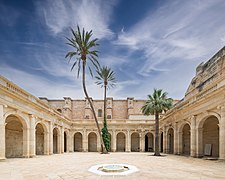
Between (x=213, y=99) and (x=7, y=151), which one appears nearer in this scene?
(x=213, y=99)

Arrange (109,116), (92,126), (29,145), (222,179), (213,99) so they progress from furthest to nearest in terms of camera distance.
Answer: (109,116), (92,126), (29,145), (213,99), (222,179)

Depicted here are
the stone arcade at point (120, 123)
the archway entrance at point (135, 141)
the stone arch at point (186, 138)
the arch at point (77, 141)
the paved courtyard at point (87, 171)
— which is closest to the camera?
the paved courtyard at point (87, 171)

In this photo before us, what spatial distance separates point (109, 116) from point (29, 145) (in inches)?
939

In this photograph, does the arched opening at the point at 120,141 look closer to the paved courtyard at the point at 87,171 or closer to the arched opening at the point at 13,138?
the arched opening at the point at 13,138

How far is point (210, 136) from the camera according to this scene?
743 inches

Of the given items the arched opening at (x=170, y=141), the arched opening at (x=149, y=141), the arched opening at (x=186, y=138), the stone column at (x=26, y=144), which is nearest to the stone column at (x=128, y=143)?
the arched opening at (x=149, y=141)

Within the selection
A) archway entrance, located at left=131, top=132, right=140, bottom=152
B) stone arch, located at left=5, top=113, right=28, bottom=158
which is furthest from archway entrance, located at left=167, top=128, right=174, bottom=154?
stone arch, located at left=5, top=113, right=28, bottom=158

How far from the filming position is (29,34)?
11906 millimetres

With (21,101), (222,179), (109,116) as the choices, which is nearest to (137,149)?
(109,116)

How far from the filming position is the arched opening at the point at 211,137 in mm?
17922

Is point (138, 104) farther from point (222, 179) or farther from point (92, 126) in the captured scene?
point (222, 179)

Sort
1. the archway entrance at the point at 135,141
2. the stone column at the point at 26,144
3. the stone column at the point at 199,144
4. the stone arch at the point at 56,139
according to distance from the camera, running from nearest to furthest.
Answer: the stone column at the point at 26,144 → the stone column at the point at 199,144 → the stone arch at the point at 56,139 → the archway entrance at the point at 135,141

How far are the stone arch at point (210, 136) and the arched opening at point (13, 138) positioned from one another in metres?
17.7

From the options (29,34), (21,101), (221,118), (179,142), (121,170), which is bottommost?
(179,142)
